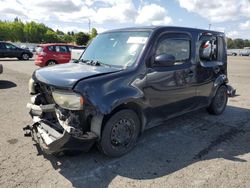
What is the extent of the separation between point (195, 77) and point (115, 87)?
7.03 ft

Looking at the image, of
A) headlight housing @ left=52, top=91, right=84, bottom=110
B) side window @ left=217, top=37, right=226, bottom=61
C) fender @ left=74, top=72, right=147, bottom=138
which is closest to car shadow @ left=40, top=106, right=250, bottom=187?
fender @ left=74, top=72, right=147, bottom=138

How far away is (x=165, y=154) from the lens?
4227mm

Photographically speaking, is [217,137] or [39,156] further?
[217,137]

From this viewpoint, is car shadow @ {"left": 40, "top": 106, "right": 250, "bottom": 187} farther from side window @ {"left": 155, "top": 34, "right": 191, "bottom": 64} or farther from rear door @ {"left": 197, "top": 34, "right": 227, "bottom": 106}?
side window @ {"left": 155, "top": 34, "right": 191, "bottom": 64}

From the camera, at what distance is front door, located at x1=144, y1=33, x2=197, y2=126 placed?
440 centimetres

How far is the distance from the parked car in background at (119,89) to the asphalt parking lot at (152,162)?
0.99ft

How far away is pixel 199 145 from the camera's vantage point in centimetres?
462

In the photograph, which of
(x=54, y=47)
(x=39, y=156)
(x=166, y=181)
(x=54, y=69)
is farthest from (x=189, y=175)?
(x=54, y=47)

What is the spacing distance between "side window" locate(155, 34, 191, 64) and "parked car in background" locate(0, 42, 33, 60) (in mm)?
21555

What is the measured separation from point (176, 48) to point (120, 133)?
1.93m

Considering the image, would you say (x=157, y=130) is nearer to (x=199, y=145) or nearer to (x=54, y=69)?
(x=199, y=145)

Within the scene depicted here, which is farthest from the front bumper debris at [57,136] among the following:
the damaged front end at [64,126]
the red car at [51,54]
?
the red car at [51,54]

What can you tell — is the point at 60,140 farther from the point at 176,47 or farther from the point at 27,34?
the point at 27,34

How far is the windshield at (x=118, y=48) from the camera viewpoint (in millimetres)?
4316
